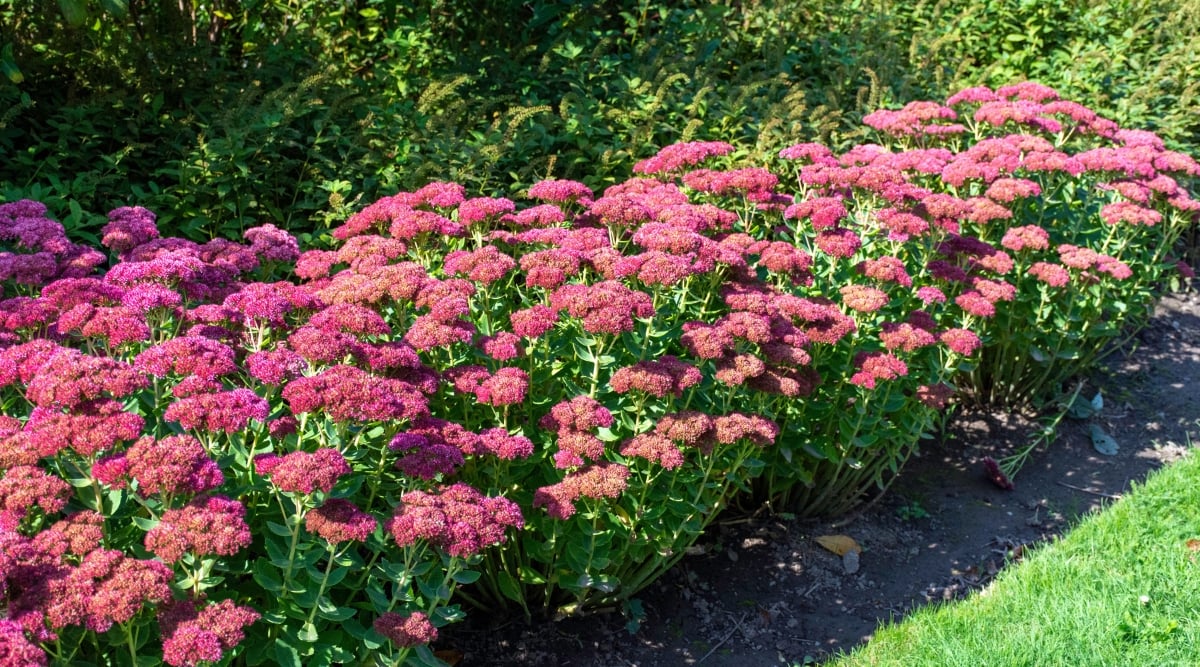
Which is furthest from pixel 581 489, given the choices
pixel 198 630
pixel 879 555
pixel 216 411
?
pixel 879 555

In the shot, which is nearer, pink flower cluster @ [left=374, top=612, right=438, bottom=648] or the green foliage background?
pink flower cluster @ [left=374, top=612, right=438, bottom=648]

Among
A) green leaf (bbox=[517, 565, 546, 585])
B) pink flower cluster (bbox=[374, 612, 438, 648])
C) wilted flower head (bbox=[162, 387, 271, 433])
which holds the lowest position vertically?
green leaf (bbox=[517, 565, 546, 585])

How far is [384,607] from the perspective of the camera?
273 centimetres

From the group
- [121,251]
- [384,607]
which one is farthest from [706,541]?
[121,251]

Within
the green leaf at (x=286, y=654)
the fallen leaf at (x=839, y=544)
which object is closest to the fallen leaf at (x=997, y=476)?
the fallen leaf at (x=839, y=544)

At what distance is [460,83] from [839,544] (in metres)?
3.07

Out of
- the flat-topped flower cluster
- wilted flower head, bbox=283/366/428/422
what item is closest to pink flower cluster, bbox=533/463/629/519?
the flat-topped flower cluster

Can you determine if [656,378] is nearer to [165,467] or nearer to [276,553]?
[276,553]

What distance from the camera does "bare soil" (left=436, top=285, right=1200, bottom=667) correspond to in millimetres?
3785

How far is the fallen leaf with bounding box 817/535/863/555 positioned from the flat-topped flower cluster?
0.17m

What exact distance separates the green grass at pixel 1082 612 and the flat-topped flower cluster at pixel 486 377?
0.73 meters

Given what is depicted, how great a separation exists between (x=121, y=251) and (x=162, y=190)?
1.71 metres

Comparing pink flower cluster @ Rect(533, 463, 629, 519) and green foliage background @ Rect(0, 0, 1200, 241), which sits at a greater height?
green foliage background @ Rect(0, 0, 1200, 241)

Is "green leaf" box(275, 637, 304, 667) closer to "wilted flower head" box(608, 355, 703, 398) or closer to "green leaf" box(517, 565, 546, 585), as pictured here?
"green leaf" box(517, 565, 546, 585)
